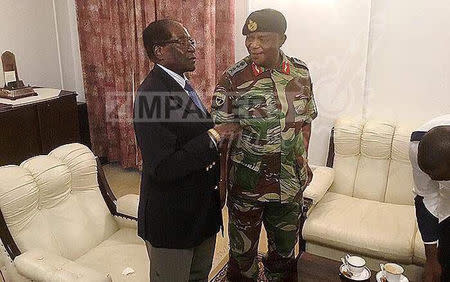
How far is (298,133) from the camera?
201 cm

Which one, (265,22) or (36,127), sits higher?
(265,22)

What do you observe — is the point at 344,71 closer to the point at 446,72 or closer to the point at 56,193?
the point at 446,72

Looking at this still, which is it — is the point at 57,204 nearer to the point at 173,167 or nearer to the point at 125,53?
the point at 173,167

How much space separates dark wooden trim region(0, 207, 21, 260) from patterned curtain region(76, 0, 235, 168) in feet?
6.24

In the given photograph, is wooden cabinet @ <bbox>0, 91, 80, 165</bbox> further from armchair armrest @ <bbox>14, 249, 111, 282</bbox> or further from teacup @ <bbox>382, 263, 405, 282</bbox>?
teacup @ <bbox>382, 263, 405, 282</bbox>

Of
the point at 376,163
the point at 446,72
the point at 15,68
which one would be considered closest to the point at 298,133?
the point at 376,163

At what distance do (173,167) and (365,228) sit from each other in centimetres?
142

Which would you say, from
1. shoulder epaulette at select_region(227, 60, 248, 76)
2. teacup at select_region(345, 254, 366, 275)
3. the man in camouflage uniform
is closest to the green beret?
the man in camouflage uniform

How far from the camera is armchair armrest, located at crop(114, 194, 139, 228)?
2.34 meters

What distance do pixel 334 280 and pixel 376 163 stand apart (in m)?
1.13

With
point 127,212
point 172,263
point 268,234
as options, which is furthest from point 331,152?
point 172,263

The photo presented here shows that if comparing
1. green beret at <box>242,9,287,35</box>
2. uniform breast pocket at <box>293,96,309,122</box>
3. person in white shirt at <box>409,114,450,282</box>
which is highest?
green beret at <box>242,9,287,35</box>

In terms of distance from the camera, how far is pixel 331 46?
3002 mm

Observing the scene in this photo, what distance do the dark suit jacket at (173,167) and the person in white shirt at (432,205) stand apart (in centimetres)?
74
